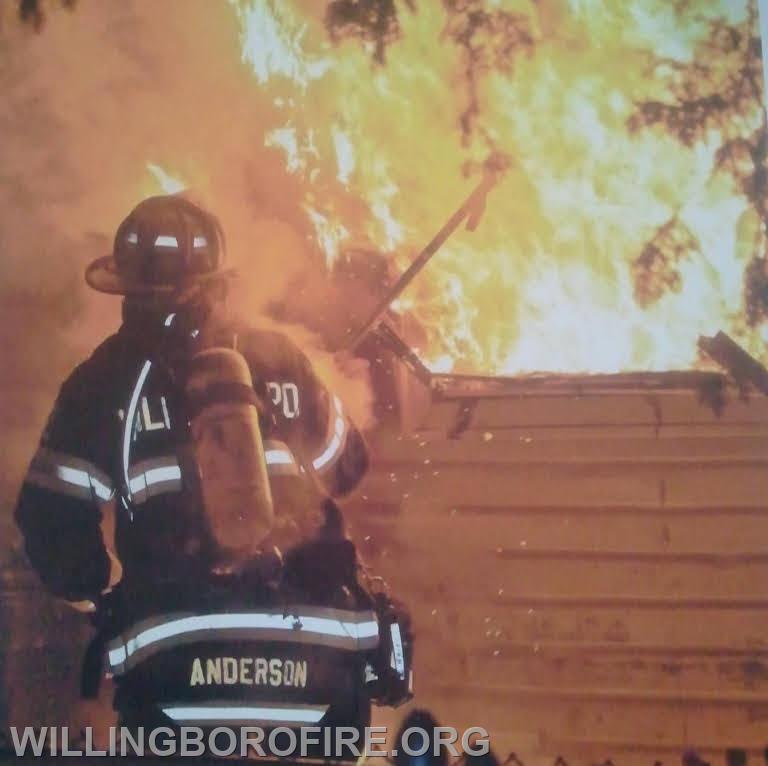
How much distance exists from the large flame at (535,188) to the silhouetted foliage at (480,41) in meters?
0.02

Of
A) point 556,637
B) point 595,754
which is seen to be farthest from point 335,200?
point 595,754

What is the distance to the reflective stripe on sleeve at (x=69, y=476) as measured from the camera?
6.63ft

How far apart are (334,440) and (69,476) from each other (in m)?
0.51

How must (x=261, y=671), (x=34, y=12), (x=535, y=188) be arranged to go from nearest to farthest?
1. (x=261, y=671)
2. (x=535, y=188)
3. (x=34, y=12)

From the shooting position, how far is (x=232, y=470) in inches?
76.5

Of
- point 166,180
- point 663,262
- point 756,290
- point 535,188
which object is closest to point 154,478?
point 166,180

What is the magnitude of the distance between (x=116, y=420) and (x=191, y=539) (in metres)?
0.27

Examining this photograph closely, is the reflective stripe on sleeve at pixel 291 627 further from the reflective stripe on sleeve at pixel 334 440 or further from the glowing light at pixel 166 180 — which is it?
the glowing light at pixel 166 180

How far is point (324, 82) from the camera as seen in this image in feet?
6.86

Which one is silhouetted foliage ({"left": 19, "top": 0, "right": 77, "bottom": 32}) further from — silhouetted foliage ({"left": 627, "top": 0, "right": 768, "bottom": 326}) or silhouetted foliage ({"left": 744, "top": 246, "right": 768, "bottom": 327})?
silhouetted foliage ({"left": 744, "top": 246, "right": 768, "bottom": 327})

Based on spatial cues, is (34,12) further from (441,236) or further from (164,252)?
(441,236)

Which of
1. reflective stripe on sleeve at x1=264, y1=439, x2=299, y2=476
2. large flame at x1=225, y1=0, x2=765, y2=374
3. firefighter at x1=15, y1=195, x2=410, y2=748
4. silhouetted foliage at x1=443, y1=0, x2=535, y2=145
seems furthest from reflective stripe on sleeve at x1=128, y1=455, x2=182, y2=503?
silhouetted foliage at x1=443, y1=0, x2=535, y2=145

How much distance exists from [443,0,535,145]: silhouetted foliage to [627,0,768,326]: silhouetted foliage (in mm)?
261

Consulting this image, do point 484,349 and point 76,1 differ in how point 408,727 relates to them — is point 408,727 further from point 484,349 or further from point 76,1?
point 76,1
